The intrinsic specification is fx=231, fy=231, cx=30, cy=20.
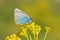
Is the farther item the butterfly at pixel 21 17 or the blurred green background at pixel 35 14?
the blurred green background at pixel 35 14

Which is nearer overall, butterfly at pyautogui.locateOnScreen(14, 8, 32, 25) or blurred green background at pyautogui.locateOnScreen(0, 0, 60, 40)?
butterfly at pyautogui.locateOnScreen(14, 8, 32, 25)

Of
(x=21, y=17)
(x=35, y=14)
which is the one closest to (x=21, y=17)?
(x=21, y=17)

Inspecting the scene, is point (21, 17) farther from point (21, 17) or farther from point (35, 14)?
point (35, 14)

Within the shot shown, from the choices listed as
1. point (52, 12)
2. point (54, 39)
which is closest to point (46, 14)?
point (52, 12)

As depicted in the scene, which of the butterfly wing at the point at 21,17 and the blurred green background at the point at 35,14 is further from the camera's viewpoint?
the blurred green background at the point at 35,14

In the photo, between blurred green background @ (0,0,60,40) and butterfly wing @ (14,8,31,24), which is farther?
blurred green background @ (0,0,60,40)

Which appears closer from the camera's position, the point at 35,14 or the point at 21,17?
the point at 21,17

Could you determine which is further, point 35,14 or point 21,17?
point 35,14

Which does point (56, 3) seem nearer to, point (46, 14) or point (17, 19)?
point (46, 14)
